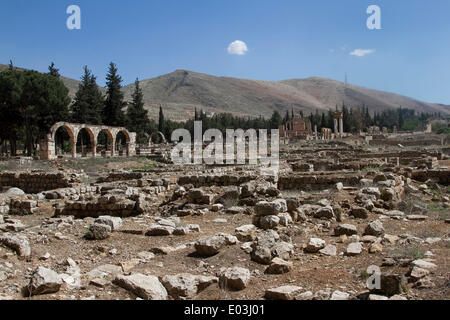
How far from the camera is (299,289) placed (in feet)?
13.9

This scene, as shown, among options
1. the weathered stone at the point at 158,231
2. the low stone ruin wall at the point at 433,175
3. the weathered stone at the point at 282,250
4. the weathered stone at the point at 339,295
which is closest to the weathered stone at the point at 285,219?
the weathered stone at the point at 282,250

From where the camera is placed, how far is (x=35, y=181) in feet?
58.1

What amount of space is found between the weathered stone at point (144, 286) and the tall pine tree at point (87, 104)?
143 ft

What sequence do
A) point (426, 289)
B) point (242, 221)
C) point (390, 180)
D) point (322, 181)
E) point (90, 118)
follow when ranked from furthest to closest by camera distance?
point (90, 118) < point (322, 181) < point (390, 180) < point (242, 221) < point (426, 289)

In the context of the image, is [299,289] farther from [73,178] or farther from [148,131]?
[148,131]

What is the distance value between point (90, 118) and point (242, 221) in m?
41.6

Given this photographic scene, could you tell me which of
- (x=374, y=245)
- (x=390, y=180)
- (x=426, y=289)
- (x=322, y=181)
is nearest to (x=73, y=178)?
(x=322, y=181)

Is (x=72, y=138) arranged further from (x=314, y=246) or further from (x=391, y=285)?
(x=391, y=285)

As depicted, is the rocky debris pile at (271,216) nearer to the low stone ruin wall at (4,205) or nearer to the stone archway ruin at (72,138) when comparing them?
the low stone ruin wall at (4,205)

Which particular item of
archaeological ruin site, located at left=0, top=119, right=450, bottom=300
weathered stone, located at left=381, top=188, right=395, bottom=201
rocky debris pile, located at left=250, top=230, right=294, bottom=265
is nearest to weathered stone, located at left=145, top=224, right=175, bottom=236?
archaeological ruin site, located at left=0, top=119, right=450, bottom=300

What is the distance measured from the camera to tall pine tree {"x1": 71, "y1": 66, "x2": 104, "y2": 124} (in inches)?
1753

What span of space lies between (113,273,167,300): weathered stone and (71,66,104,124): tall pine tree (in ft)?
143

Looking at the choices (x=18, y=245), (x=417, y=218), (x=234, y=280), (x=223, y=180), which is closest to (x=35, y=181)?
(x=223, y=180)

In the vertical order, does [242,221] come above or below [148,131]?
below
